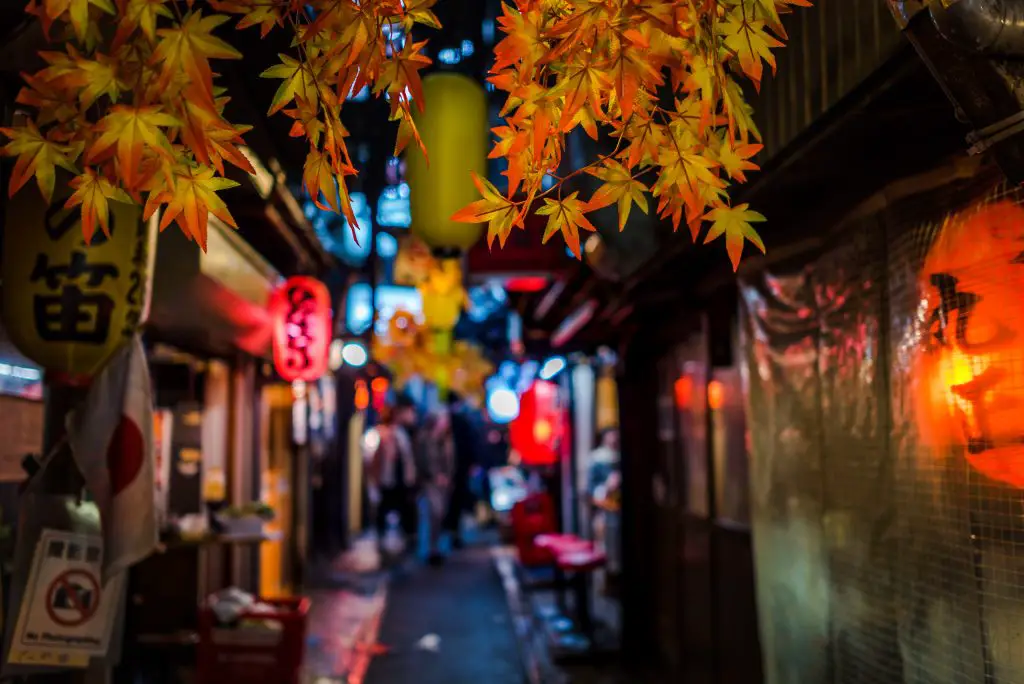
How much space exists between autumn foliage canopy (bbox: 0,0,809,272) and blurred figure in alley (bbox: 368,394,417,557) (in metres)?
19.8

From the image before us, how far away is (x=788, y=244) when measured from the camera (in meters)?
5.71

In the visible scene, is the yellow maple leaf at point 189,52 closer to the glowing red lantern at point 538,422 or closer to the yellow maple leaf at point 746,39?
the yellow maple leaf at point 746,39

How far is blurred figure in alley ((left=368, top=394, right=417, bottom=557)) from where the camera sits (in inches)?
902

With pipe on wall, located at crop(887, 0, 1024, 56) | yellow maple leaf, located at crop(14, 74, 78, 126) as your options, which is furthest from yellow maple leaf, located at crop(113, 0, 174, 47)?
pipe on wall, located at crop(887, 0, 1024, 56)

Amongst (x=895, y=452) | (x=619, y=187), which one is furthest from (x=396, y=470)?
(x=619, y=187)

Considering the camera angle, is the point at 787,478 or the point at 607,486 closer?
the point at 787,478

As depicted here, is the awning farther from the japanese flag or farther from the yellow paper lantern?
the japanese flag

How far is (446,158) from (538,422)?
1053 centimetres

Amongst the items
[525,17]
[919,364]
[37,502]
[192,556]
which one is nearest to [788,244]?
[919,364]

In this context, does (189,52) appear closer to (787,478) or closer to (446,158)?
(787,478)

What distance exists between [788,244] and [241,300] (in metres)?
6.23

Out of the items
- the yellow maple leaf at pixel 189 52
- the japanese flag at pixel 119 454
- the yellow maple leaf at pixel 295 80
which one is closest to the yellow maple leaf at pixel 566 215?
the yellow maple leaf at pixel 295 80

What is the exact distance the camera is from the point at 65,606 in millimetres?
5113

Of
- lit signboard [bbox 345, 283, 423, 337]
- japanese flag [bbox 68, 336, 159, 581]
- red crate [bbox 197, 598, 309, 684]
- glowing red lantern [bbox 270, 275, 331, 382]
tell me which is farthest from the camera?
lit signboard [bbox 345, 283, 423, 337]
